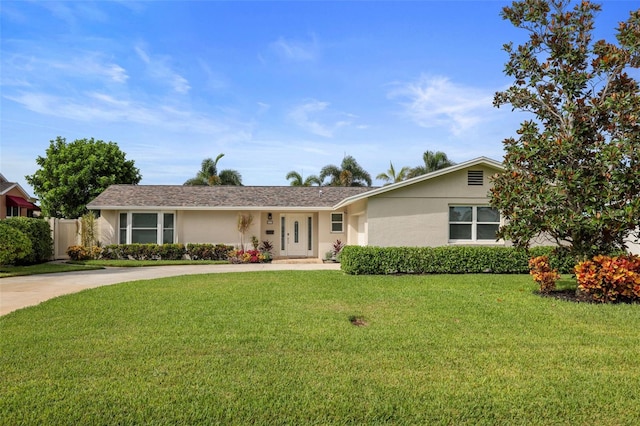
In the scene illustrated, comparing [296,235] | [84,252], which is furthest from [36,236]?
[296,235]

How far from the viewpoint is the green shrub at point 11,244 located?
48.5 ft

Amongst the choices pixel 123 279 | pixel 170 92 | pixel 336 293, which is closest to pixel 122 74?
pixel 170 92

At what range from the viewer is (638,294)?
367 inches

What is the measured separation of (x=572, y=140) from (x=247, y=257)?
14.3 metres

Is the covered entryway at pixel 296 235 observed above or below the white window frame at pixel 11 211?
below

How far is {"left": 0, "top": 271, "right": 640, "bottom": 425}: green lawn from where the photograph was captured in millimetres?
4121

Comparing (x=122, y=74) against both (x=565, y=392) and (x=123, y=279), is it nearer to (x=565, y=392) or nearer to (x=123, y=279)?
(x=123, y=279)

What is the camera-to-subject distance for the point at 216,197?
75.4 feet

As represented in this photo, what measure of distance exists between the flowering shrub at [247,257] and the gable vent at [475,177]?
1002cm

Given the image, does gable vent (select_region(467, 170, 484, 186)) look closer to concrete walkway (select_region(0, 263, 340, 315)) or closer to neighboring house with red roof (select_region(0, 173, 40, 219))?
concrete walkway (select_region(0, 263, 340, 315))

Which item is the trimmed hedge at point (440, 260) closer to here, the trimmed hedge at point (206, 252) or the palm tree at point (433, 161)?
the trimmed hedge at point (206, 252)

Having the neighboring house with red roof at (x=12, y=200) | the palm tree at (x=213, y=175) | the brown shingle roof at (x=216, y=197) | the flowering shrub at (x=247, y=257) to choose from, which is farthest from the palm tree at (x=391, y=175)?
the neighboring house with red roof at (x=12, y=200)

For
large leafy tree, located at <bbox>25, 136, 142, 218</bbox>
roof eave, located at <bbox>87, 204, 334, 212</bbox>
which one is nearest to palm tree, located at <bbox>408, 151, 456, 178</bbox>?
roof eave, located at <bbox>87, 204, 334, 212</bbox>

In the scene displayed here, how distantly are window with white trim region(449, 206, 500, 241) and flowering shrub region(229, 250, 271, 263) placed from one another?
8.93 metres
